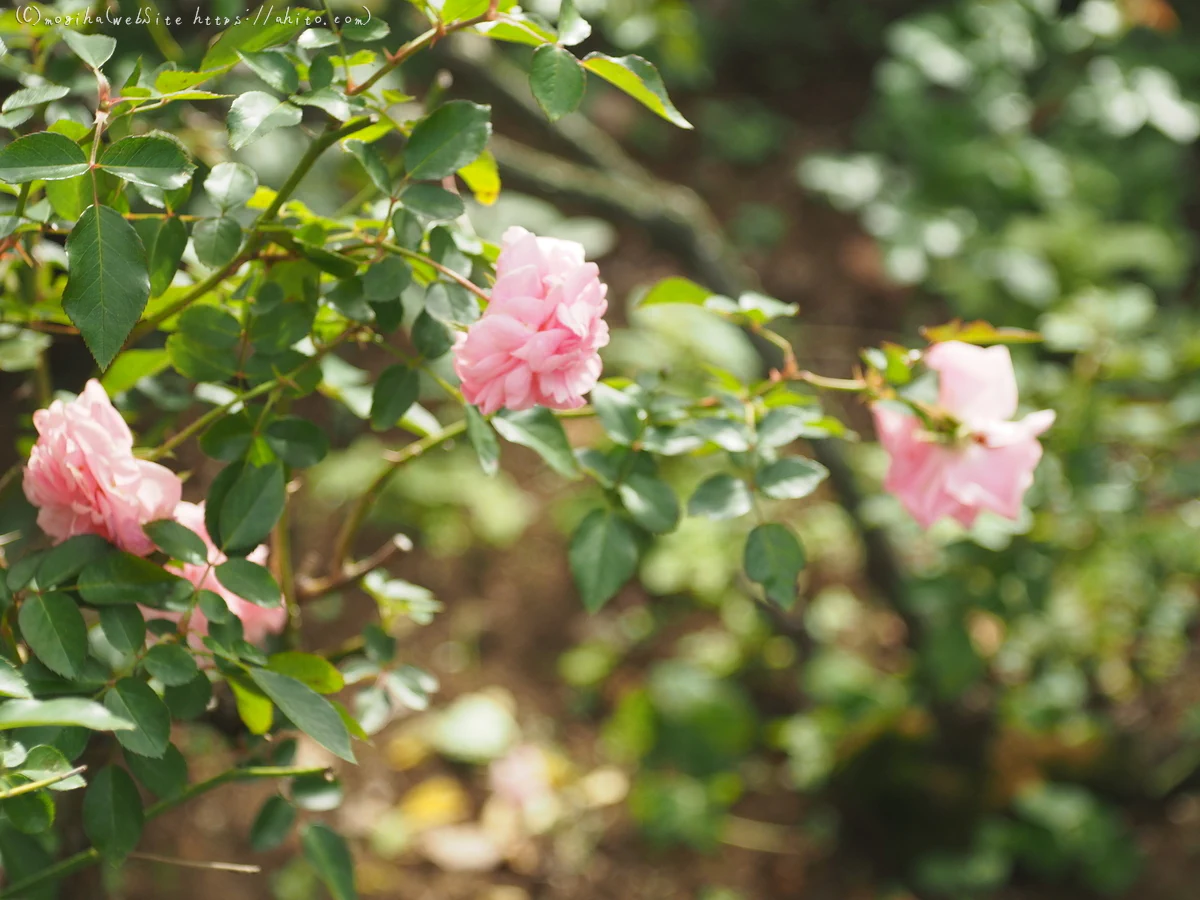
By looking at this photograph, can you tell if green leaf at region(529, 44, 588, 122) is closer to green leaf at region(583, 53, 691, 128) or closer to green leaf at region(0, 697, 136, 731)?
green leaf at region(583, 53, 691, 128)

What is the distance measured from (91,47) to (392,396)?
0.25m

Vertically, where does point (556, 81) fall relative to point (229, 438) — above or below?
above

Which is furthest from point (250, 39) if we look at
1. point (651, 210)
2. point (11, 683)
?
point (651, 210)

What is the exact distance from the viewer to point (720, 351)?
7.91 ft

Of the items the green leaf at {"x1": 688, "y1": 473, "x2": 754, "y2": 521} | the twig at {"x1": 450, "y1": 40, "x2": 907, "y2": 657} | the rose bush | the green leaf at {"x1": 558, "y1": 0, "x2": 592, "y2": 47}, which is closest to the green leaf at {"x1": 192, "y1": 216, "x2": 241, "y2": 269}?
the rose bush

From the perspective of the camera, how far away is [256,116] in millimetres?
583

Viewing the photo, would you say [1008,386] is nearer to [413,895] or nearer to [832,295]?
[413,895]

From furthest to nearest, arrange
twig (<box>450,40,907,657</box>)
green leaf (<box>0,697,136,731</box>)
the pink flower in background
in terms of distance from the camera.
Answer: the pink flower in background
twig (<box>450,40,907,657</box>)
green leaf (<box>0,697,136,731</box>)

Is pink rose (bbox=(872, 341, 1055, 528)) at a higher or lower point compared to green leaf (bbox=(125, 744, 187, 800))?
higher

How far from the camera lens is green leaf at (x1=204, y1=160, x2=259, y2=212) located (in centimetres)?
63

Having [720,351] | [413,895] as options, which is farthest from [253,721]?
[720,351]

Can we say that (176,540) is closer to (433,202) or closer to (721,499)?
(433,202)

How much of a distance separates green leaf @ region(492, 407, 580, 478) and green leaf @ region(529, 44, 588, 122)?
0.18 metres

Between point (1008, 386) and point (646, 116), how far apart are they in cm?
334
